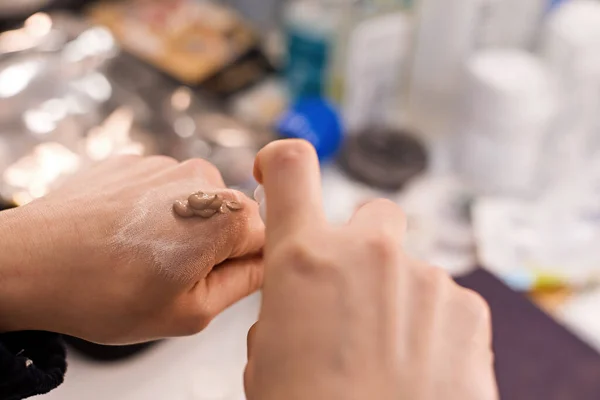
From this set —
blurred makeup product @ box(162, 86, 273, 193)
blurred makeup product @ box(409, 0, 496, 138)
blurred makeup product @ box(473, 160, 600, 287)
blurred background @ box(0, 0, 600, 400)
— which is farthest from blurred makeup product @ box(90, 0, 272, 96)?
blurred makeup product @ box(473, 160, 600, 287)

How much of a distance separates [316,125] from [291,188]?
17.5 inches

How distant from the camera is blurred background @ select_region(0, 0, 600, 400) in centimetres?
63

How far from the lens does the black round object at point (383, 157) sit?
2.46ft

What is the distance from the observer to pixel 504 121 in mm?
684

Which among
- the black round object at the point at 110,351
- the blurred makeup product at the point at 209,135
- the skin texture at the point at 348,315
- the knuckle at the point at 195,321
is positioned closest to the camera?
the skin texture at the point at 348,315

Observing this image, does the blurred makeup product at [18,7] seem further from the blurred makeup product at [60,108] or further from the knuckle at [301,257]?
the knuckle at [301,257]

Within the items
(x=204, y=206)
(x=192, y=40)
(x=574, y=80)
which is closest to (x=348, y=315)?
(x=204, y=206)

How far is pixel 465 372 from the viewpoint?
0.28 meters

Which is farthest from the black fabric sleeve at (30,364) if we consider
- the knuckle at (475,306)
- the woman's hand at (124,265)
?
the knuckle at (475,306)

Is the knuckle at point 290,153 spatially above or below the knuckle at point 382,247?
above

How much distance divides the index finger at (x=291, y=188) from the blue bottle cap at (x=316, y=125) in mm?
410

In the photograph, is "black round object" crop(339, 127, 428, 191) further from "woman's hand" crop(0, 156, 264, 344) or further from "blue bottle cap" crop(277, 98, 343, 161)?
"woman's hand" crop(0, 156, 264, 344)

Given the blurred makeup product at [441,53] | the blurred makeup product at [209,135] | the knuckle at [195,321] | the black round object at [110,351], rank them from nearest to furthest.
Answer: the knuckle at [195,321], the black round object at [110,351], the blurred makeup product at [209,135], the blurred makeup product at [441,53]

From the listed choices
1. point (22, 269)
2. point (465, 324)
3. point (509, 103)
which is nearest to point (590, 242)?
point (509, 103)
